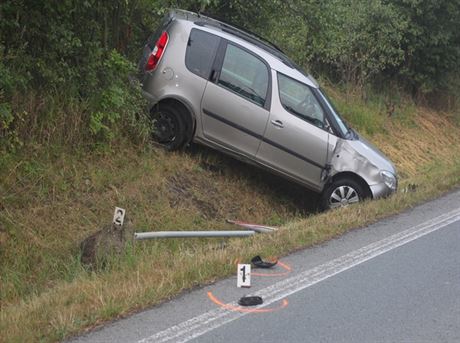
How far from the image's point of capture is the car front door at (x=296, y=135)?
910 centimetres

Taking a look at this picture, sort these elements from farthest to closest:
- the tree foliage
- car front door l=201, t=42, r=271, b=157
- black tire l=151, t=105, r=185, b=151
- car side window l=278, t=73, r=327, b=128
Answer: car side window l=278, t=73, r=327, b=128, black tire l=151, t=105, r=185, b=151, car front door l=201, t=42, r=271, b=157, the tree foliage

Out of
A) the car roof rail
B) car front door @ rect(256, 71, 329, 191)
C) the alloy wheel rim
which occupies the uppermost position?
the car roof rail

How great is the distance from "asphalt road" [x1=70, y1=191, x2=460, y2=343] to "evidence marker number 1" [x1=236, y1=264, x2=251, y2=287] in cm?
6

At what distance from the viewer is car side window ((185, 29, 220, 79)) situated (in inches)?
356

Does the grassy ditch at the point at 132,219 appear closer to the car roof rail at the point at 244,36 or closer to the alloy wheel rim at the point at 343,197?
the alloy wheel rim at the point at 343,197

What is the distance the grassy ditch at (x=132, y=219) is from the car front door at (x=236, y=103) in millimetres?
644

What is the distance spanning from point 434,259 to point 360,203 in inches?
95.6

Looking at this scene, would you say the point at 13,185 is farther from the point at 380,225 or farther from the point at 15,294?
the point at 380,225

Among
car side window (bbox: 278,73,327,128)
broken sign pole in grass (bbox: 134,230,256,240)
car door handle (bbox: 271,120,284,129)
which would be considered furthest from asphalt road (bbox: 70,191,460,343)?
car side window (bbox: 278,73,327,128)

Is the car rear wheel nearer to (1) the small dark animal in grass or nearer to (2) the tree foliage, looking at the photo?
(2) the tree foliage

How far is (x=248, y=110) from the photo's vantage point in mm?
9023

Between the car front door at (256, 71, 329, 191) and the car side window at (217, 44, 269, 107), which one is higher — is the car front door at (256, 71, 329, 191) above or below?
below

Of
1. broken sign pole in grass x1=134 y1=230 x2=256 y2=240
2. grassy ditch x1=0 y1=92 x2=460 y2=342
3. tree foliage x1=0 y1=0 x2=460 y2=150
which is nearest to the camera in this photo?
grassy ditch x1=0 y1=92 x2=460 y2=342

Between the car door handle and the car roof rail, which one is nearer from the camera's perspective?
the car door handle
